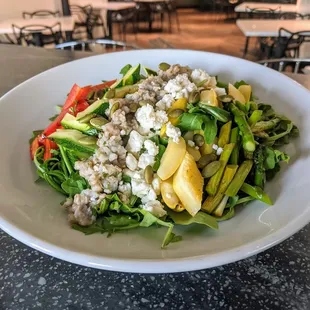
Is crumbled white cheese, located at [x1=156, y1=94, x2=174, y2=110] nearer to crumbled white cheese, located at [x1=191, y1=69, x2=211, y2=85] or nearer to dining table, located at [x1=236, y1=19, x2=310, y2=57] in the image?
crumbled white cheese, located at [x1=191, y1=69, x2=211, y2=85]

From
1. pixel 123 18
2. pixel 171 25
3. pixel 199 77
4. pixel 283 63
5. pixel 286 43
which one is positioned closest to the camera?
pixel 199 77

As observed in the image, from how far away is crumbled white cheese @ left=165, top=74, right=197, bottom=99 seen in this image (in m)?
0.73

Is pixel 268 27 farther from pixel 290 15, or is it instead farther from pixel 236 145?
pixel 236 145

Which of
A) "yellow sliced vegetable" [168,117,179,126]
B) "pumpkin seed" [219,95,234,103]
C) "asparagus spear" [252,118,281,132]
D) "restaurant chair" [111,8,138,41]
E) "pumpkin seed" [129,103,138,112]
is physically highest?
"pumpkin seed" [129,103,138,112]

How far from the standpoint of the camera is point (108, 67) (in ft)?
3.53

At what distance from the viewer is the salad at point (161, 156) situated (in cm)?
63

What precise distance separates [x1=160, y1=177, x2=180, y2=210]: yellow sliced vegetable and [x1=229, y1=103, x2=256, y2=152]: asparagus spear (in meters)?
0.16

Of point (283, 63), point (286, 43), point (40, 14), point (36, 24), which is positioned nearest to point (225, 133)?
point (283, 63)

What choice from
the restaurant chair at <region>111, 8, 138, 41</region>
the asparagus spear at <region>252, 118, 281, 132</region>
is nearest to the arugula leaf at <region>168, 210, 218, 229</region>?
the asparagus spear at <region>252, 118, 281, 132</region>

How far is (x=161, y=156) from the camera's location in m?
0.66

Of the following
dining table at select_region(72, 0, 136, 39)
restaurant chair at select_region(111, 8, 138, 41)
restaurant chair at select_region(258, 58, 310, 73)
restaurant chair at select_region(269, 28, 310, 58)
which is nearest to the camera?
restaurant chair at select_region(258, 58, 310, 73)

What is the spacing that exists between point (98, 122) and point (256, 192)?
0.29 meters

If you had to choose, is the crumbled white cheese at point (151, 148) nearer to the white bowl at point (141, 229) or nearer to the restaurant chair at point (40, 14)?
the white bowl at point (141, 229)

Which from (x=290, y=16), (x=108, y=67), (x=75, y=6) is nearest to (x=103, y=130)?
(x=108, y=67)
